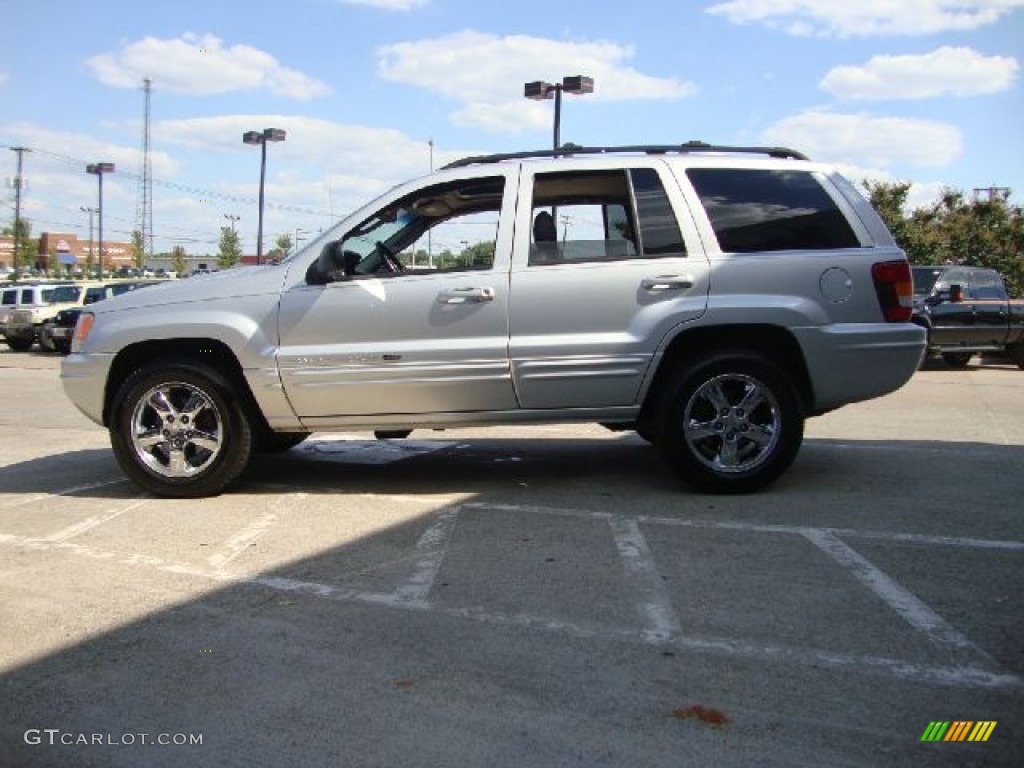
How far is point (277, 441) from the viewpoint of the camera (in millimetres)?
7012

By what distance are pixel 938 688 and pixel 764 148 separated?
12.7ft

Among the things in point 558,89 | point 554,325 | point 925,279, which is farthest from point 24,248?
point 554,325

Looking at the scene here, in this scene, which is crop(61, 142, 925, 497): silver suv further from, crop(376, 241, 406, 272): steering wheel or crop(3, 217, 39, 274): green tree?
crop(3, 217, 39, 274): green tree

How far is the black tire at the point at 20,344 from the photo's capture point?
951 inches

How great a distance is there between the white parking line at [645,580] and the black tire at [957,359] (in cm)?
1342

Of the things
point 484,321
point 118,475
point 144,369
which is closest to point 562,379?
point 484,321

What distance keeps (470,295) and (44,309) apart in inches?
876

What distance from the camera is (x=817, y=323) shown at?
18.2 ft

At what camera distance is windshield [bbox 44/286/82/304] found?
24.8m

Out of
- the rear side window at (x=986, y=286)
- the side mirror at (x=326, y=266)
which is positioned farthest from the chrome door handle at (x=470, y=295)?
the rear side window at (x=986, y=286)

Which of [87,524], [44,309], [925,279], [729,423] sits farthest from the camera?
[44,309]

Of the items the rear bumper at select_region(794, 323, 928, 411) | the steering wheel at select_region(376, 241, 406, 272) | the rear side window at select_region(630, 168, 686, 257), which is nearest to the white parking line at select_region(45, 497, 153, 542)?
the steering wheel at select_region(376, 241, 406, 272)

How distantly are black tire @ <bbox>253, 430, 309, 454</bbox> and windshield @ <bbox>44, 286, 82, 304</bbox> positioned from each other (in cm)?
2027

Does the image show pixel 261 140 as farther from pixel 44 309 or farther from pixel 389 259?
pixel 389 259
